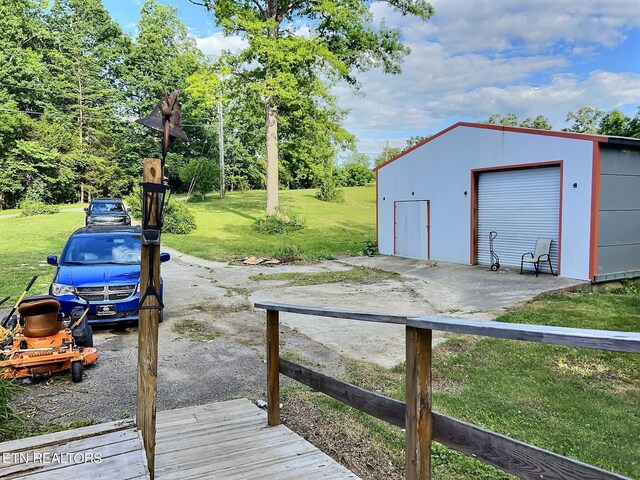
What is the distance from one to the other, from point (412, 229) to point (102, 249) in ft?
36.2

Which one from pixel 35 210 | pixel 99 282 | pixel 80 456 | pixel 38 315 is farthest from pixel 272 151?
pixel 80 456

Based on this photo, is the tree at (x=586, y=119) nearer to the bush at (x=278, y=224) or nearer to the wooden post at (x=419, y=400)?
the bush at (x=278, y=224)

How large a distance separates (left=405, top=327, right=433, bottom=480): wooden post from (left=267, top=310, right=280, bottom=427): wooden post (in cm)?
153

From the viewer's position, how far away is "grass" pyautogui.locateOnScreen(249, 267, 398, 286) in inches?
452

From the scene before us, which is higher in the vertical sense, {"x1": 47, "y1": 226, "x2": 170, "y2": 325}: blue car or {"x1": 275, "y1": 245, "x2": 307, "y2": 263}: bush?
{"x1": 47, "y1": 226, "x2": 170, "y2": 325}: blue car

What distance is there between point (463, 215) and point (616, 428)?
419 inches

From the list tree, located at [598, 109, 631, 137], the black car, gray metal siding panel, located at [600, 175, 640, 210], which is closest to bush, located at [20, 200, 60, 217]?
the black car

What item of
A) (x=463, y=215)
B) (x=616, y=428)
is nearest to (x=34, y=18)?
(x=463, y=215)

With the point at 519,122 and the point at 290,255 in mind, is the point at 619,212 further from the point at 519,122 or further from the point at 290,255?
the point at 519,122

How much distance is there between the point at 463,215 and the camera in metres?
13.8

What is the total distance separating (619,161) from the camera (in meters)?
10.6

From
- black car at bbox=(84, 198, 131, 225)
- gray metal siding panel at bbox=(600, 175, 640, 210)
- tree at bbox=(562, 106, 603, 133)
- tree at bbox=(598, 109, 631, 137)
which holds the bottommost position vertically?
black car at bbox=(84, 198, 131, 225)

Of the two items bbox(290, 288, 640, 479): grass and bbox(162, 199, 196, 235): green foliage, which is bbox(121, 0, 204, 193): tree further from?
bbox(290, 288, 640, 479): grass

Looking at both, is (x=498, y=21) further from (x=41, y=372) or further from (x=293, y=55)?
(x=41, y=372)
